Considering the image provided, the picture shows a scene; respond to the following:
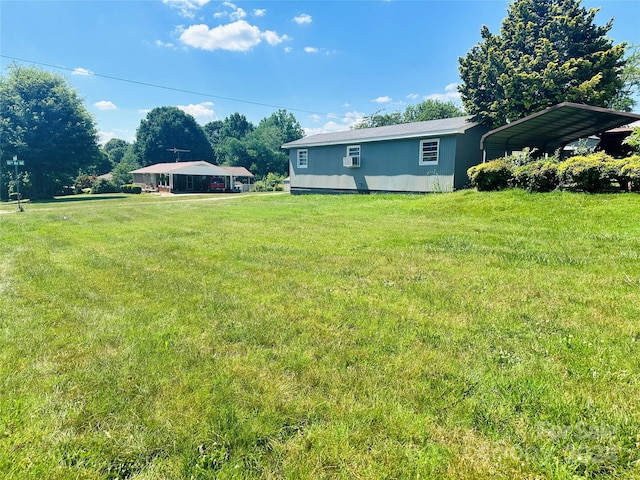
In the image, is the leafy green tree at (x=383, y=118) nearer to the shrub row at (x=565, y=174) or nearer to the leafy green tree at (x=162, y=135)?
the leafy green tree at (x=162, y=135)

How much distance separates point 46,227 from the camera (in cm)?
895

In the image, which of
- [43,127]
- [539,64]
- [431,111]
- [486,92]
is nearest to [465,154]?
[486,92]

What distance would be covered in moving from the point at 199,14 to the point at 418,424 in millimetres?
20931

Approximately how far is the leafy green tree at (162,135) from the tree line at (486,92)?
44.0 feet

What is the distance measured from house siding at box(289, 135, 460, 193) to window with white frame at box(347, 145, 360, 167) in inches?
8.4

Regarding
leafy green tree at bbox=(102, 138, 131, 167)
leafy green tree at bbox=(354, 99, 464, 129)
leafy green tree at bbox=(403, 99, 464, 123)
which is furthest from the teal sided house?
leafy green tree at bbox=(102, 138, 131, 167)

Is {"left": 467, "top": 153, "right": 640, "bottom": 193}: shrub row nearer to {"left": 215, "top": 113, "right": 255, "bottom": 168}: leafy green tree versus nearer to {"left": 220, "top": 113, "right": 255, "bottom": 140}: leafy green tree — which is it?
{"left": 215, "top": 113, "right": 255, "bottom": 168}: leafy green tree

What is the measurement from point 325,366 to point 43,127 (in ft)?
110

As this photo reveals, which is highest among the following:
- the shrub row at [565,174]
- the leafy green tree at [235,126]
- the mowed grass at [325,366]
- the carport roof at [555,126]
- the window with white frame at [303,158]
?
the leafy green tree at [235,126]

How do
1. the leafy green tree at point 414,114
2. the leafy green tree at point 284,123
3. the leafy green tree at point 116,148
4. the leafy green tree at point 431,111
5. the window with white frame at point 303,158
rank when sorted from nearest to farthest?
the window with white frame at point 303,158
the leafy green tree at point 431,111
the leafy green tree at point 414,114
the leafy green tree at point 284,123
the leafy green tree at point 116,148

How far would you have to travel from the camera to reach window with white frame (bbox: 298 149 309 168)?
19.9 metres

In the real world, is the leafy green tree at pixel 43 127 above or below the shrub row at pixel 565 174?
above

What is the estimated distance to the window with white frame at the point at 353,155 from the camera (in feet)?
56.0

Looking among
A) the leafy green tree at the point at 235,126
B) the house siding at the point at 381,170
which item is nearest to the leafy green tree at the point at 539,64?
the house siding at the point at 381,170
